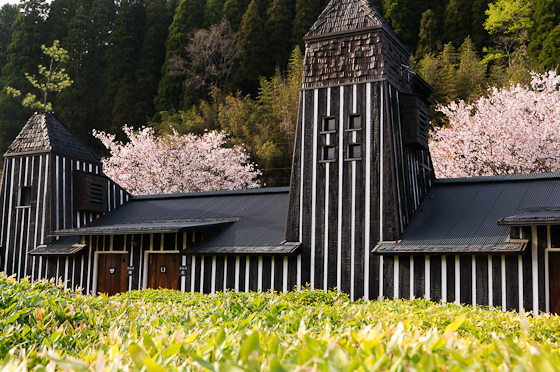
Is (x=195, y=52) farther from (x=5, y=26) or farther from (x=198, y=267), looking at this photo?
(x=198, y=267)

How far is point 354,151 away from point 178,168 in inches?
661

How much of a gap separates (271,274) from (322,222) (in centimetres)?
155

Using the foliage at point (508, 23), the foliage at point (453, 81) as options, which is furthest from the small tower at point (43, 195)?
the foliage at point (508, 23)

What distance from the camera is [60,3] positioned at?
42906 mm

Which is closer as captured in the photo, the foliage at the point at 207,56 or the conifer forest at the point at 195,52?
the conifer forest at the point at 195,52

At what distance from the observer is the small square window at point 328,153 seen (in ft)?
35.5

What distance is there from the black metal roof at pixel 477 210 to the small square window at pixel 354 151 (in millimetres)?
1802

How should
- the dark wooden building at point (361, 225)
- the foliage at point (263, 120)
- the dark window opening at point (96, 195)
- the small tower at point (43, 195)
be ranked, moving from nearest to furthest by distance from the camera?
the dark wooden building at point (361, 225)
the small tower at point (43, 195)
the dark window opening at point (96, 195)
the foliage at point (263, 120)

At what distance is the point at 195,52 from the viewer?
3978 cm

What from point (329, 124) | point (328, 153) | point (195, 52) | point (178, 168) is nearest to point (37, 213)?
point (328, 153)

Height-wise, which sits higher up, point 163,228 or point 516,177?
point 516,177

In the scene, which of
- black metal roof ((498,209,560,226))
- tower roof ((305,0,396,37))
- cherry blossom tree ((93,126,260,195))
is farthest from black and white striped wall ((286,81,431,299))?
cherry blossom tree ((93,126,260,195))

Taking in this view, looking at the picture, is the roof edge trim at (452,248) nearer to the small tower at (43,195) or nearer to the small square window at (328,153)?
the small square window at (328,153)

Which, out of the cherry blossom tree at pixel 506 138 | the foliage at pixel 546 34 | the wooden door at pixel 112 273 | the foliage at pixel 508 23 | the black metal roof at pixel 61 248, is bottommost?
the wooden door at pixel 112 273
